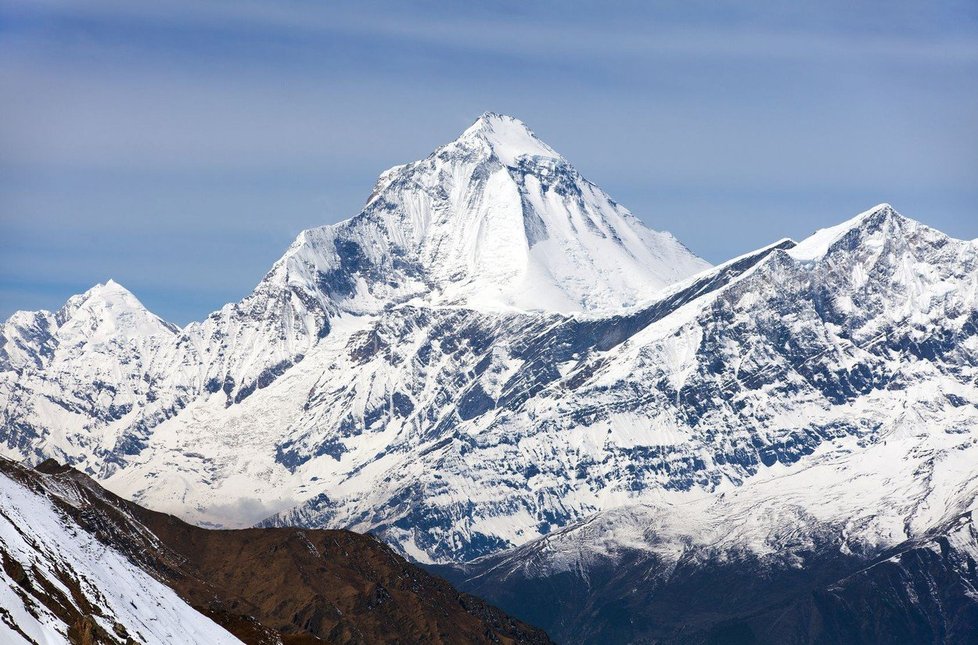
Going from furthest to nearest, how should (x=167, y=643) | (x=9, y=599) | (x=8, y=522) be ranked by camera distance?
1. (x=167, y=643)
2. (x=8, y=522)
3. (x=9, y=599)

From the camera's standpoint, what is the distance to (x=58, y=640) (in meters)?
152

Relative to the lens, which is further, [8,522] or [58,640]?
[8,522]

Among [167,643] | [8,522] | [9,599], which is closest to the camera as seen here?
[9,599]

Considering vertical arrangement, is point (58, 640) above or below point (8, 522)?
below

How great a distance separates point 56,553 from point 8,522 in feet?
32.7

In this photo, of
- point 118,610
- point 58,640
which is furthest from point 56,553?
point 58,640

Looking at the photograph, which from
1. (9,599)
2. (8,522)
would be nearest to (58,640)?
(9,599)

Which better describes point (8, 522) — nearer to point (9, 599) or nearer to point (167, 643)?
point (167, 643)

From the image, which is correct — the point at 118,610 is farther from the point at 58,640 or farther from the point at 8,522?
the point at 58,640

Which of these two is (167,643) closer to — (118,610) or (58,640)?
(118,610)

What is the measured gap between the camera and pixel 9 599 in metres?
150

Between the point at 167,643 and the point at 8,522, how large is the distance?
22.4m

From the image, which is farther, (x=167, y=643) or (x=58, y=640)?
(x=167, y=643)

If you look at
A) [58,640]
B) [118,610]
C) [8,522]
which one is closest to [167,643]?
[118,610]
